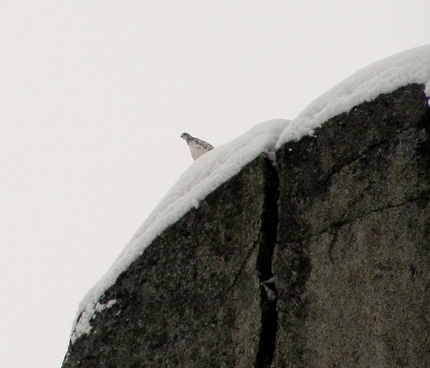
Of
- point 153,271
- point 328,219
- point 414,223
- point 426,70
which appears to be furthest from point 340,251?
point 153,271

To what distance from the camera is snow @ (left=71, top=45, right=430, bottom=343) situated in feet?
10.1

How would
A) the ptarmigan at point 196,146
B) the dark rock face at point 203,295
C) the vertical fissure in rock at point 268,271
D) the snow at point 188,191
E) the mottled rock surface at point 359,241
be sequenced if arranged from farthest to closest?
the ptarmigan at point 196,146, the snow at point 188,191, the dark rock face at point 203,295, the vertical fissure in rock at point 268,271, the mottled rock surface at point 359,241

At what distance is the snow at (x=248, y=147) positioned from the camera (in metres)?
3.08

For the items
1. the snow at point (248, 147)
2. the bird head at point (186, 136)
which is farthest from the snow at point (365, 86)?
the bird head at point (186, 136)

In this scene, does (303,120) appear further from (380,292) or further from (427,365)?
(427,365)

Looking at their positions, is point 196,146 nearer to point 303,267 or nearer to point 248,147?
point 248,147

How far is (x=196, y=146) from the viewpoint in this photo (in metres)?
7.23

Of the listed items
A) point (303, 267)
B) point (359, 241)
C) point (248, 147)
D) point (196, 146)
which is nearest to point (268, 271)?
point (303, 267)

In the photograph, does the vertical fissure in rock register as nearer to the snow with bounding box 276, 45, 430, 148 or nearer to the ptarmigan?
the snow with bounding box 276, 45, 430, 148

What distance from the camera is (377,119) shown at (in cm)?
304

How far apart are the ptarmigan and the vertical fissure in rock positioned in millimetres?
3645

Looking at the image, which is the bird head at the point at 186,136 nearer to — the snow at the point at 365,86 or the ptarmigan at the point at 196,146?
the ptarmigan at the point at 196,146

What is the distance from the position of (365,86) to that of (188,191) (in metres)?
1.32

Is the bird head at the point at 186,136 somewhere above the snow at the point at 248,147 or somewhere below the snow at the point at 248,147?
above
